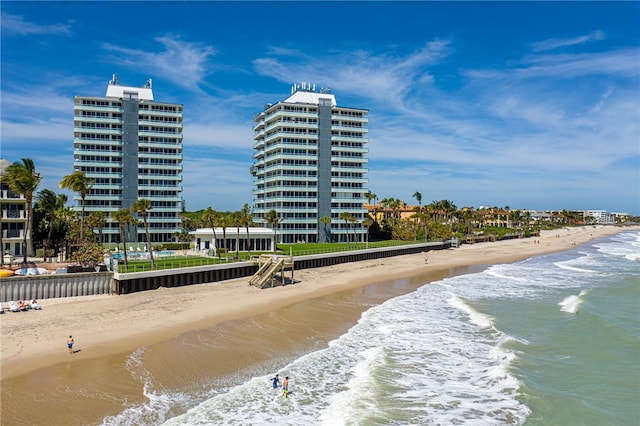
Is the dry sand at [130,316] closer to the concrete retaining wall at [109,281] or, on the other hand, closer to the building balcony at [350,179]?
the concrete retaining wall at [109,281]

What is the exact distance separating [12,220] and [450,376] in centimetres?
5318

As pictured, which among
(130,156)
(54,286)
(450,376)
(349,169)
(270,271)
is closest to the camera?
(450,376)

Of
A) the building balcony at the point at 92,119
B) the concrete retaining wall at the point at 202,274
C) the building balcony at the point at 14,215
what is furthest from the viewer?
the building balcony at the point at 92,119

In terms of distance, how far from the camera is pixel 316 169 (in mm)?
91062

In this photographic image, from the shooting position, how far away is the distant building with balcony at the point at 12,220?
54156 mm

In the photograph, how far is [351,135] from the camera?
308 ft

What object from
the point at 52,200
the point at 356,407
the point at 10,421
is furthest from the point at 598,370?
the point at 52,200

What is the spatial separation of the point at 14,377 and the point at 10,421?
5310 millimetres

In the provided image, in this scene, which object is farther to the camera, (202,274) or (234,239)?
(234,239)

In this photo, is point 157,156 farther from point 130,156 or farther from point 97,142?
point 97,142

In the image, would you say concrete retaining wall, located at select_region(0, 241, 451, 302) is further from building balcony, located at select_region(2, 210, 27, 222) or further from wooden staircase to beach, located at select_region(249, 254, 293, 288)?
building balcony, located at select_region(2, 210, 27, 222)

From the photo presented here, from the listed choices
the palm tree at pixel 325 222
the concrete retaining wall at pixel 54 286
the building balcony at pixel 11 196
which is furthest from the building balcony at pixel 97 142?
the concrete retaining wall at pixel 54 286

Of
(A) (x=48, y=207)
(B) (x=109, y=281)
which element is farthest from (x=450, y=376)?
(A) (x=48, y=207)

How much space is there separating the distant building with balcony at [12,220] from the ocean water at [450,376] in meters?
38.9
